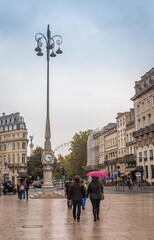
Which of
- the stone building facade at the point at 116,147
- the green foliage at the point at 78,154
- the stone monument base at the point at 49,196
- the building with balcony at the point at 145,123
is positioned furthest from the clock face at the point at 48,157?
the green foliage at the point at 78,154

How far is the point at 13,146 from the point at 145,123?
5729cm

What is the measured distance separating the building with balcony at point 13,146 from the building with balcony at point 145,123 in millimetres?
50591

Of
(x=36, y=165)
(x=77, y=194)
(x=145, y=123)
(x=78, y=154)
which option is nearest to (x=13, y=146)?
(x=78, y=154)

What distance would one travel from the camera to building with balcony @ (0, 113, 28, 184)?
9956cm

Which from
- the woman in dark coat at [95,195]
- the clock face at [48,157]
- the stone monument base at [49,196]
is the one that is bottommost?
the stone monument base at [49,196]

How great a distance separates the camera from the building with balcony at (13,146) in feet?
327

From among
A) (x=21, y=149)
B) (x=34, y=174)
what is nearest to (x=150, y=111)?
(x=34, y=174)

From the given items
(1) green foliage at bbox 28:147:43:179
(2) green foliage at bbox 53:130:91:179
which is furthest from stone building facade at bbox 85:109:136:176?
(1) green foliage at bbox 28:147:43:179

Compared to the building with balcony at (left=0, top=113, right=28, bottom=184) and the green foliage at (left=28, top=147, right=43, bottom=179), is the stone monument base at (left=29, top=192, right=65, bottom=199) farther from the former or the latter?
the building with balcony at (left=0, top=113, right=28, bottom=184)

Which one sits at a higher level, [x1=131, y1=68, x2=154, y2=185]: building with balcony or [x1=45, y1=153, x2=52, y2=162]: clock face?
[x1=131, y1=68, x2=154, y2=185]: building with balcony

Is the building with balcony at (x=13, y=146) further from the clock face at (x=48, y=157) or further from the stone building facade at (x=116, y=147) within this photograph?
the clock face at (x=48, y=157)

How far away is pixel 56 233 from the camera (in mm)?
8930

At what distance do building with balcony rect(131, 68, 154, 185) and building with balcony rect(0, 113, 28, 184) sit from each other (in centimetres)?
5059

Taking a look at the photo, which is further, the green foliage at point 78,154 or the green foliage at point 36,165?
the green foliage at point 78,154
